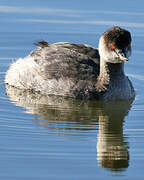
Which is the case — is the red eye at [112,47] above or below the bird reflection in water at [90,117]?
above

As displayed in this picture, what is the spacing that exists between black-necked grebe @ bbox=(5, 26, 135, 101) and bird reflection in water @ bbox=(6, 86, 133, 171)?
22cm

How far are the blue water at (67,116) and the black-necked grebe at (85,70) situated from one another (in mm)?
287

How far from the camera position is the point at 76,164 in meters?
10.9

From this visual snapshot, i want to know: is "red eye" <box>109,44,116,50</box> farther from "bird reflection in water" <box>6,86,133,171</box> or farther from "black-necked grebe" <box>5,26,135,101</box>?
"bird reflection in water" <box>6,86,133,171</box>

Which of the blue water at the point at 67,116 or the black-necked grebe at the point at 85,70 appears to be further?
the black-necked grebe at the point at 85,70

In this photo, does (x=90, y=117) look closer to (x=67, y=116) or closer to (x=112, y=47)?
(x=67, y=116)

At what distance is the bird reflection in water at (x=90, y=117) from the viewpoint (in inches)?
456

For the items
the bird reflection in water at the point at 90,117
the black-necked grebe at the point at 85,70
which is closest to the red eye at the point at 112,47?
the black-necked grebe at the point at 85,70

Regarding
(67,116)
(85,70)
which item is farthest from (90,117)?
(85,70)

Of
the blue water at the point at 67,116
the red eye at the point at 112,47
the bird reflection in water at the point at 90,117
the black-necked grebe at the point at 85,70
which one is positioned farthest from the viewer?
the black-necked grebe at the point at 85,70

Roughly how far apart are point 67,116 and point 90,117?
49cm

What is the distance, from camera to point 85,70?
15.1m

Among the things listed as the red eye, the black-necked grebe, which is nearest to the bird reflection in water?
the black-necked grebe

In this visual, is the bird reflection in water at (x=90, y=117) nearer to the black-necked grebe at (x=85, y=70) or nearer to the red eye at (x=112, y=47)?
the black-necked grebe at (x=85, y=70)
